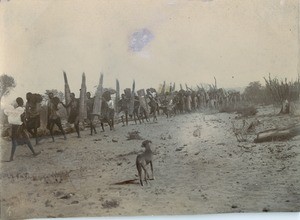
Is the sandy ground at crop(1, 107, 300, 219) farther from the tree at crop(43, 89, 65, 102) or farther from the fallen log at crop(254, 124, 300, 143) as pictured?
the tree at crop(43, 89, 65, 102)

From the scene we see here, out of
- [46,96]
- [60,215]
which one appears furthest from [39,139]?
[60,215]

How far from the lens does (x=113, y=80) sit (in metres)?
1.84

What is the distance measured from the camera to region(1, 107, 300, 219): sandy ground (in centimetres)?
183

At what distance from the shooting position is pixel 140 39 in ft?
6.05

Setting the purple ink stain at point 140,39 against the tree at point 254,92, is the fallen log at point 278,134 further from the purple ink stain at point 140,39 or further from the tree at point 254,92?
the purple ink stain at point 140,39

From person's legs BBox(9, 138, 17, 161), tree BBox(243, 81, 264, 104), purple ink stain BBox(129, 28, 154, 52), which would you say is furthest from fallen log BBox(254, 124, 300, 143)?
person's legs BBox(9, 138, 17, 161)

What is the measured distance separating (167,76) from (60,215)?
591mm

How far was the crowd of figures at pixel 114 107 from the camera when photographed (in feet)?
5.98

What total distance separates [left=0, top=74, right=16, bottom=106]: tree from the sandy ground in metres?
0.17

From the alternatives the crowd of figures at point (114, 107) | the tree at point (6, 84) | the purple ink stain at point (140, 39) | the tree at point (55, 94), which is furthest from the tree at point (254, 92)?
the tree at point (6, 84)

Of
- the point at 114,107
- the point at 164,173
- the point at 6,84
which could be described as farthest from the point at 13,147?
the point at 164,173

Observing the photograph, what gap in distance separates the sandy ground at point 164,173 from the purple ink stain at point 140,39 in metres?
0.26

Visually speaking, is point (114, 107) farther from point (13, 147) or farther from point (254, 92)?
point (254, 92)

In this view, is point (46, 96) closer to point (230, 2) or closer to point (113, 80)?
point (113, 80)
